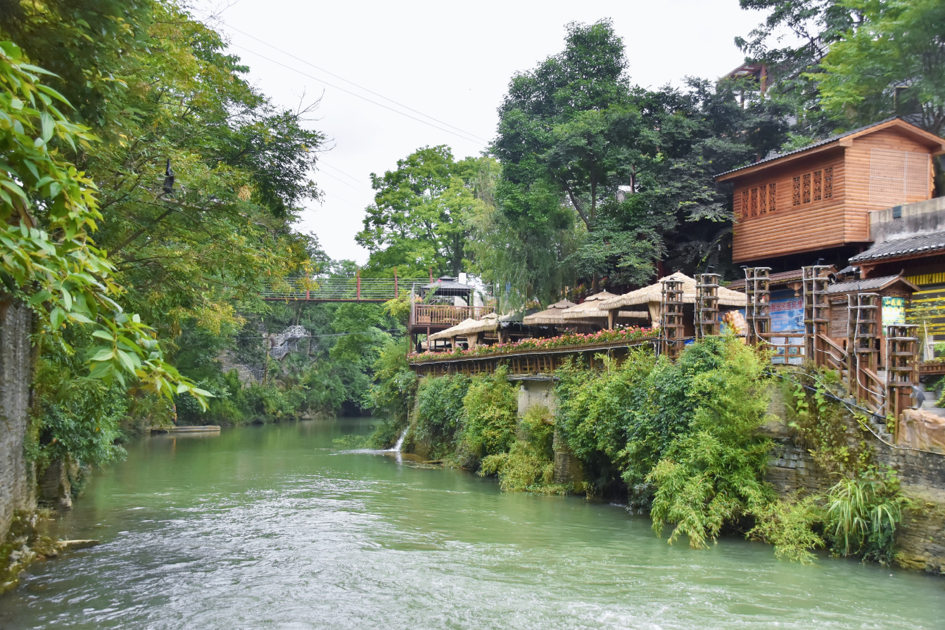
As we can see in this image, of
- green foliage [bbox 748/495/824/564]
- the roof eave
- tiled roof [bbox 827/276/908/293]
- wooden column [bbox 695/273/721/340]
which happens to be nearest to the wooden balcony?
the roof eave

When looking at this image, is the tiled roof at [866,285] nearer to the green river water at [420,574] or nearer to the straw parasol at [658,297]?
the straw parasol at [658,297]

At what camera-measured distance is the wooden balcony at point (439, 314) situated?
3916 centimetres

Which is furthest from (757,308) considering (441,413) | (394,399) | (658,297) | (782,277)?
(394,399)

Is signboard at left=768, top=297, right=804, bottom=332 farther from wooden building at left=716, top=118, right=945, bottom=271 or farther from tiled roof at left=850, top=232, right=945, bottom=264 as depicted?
tiled roof at left=850, top=232, right=945, bottom=264

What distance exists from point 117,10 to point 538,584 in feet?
29.1

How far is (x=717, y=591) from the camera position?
9984mm

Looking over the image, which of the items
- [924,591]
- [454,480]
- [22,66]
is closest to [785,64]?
[454,480]

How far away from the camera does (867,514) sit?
1134 centimetres

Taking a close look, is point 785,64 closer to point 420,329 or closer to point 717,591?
point 420,329

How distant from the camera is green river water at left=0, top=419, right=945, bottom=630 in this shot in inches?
348

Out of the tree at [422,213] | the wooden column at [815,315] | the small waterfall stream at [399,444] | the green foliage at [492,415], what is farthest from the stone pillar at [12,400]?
the tree at [422,213]

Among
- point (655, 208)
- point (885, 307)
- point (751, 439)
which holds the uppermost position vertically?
point (655, 208)

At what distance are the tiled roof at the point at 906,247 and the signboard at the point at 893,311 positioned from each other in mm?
1351

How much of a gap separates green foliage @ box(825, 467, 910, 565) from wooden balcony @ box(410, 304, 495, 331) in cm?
2780
